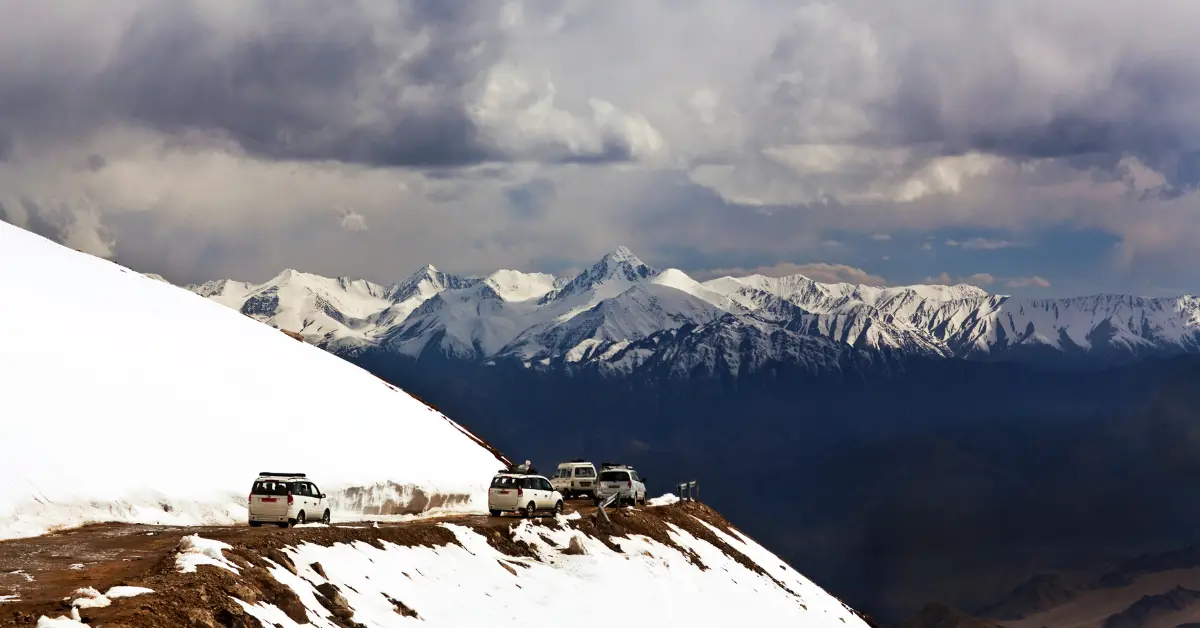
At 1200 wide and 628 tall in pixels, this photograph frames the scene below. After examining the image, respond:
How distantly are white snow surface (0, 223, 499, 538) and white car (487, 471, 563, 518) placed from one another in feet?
27.9

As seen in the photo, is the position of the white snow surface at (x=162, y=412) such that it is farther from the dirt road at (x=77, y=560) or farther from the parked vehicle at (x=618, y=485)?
the parked vehicle at (x=618, y=485)

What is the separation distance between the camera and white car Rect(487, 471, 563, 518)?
6262 cm

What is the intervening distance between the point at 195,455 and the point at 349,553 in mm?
23223

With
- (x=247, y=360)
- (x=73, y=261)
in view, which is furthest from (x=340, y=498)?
(x=73, y=261)

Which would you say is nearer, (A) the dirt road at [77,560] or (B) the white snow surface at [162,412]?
(A) the dirt road at [77,560]

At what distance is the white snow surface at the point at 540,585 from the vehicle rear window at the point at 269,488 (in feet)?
21.2

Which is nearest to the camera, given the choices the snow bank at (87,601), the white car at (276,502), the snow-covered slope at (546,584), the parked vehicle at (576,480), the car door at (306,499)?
the snow bank at (87,601)

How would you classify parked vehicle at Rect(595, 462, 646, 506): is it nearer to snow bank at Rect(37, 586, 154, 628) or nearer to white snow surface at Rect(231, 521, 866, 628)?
white snow surface at Rect(231, 521, 866, 628)

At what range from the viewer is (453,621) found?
123ft

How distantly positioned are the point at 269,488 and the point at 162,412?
1675 centimetres

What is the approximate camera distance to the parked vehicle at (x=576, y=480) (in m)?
80.5

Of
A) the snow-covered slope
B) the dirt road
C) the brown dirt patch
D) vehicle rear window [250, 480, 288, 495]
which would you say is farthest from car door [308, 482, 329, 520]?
the brown dirt patch

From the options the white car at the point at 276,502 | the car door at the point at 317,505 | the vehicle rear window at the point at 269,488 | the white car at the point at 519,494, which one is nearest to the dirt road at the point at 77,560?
the white car at the point at 276,502

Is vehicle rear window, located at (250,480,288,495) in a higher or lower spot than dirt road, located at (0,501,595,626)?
higher
